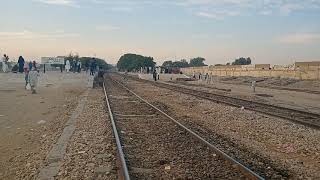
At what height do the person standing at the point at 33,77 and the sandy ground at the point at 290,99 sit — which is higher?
the person standing at the point at 33,77

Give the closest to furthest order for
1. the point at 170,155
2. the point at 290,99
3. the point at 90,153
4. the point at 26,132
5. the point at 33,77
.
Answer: the point at 170,155, the point at 90,153, the point at 26,132, the point at 33,77, the point at 290,99

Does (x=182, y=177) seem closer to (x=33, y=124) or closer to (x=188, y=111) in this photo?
(x=33, y=124)

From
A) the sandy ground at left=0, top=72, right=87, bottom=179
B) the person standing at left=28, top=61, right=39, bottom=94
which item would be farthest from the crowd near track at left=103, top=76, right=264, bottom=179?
the person standing at left=28, top=61, right=39, bottom=94

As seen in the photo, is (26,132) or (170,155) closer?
(170,155)

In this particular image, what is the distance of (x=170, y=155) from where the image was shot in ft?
32.4

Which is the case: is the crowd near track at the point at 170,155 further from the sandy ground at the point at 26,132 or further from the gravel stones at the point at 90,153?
the sandy ground at the point at 26,132

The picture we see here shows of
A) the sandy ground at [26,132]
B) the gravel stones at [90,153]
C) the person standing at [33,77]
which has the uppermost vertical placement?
the person standing at [33,77]

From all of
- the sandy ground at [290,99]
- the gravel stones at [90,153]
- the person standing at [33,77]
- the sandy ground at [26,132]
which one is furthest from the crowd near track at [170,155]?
the person standing at [33,77]

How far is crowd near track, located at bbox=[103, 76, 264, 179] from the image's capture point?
322 inches

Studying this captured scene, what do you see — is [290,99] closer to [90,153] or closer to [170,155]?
[170,155]

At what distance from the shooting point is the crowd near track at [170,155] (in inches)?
322

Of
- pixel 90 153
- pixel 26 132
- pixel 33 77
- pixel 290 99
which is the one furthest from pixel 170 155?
pixel 290 99

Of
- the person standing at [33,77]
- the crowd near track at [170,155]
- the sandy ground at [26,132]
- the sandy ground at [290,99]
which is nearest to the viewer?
the crowd near track at [170,155]

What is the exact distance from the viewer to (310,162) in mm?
9781
